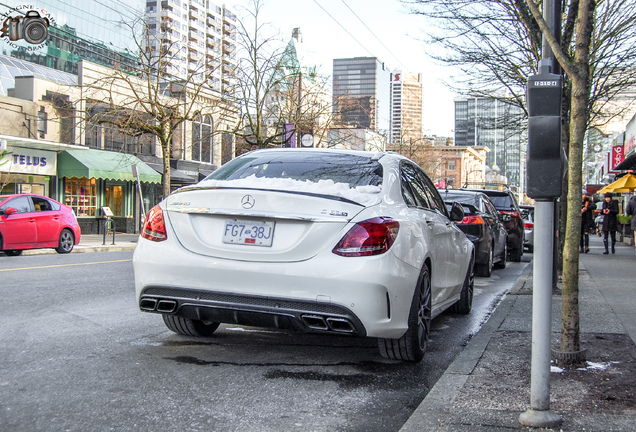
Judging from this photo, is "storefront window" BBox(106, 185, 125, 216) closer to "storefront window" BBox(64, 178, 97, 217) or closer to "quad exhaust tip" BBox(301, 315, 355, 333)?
"storefront window" BBox(64, 178, 97, 217)

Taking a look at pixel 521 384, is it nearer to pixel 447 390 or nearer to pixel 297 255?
pixel 447 390

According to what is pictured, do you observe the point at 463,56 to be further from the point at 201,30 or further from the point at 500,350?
the point at 201,30

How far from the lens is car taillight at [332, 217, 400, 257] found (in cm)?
415

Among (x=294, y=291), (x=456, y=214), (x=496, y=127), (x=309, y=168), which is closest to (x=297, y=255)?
(x=294, y=291)

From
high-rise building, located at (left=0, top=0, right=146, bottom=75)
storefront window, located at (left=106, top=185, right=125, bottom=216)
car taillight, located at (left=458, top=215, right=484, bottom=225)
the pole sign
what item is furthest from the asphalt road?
high-rise building, located at (left=0, top=0, right=146, bottom=75)

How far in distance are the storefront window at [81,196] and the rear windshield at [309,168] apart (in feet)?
81.2

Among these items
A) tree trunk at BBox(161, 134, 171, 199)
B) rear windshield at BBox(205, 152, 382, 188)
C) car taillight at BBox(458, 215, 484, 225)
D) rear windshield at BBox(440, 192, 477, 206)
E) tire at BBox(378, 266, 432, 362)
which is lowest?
tire at BBox(378, 266, 432, 362)

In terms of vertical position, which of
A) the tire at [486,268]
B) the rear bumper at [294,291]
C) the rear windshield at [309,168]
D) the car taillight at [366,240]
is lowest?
the tire at [486,268]

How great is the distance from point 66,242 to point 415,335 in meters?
13.8

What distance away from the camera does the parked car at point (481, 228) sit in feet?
36.5

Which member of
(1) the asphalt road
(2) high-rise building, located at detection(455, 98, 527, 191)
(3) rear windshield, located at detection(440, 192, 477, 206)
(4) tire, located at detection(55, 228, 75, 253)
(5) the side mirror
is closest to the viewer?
(1) the asphalt road

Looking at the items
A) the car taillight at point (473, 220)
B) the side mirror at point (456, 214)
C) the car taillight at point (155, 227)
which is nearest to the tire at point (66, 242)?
the car taillight at point (473, 220)

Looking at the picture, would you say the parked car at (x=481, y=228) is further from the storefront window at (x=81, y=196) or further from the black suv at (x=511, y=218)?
the storefront window at (x=81, y=196)

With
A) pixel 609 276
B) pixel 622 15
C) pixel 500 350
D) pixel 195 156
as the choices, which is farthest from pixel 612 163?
pixel 500 350
